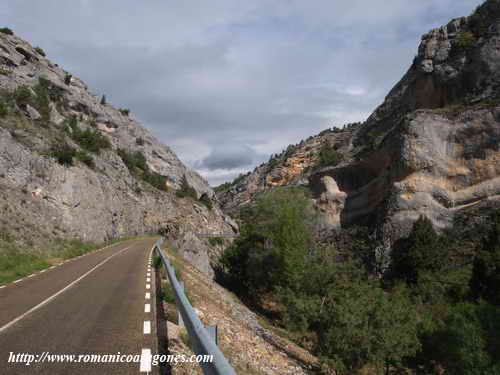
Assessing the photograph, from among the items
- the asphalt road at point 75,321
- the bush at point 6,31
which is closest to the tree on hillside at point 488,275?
the asphalt road at point 75,321

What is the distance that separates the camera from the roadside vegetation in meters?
18.9

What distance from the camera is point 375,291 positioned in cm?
2439

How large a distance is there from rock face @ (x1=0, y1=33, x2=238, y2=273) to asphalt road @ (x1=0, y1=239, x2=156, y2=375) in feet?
31.7

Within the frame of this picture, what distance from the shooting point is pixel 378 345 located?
60.7 ft

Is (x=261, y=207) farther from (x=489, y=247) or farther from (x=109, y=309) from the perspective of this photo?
(x=109, y=309)

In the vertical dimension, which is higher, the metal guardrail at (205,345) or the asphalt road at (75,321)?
the metal guardrail at (205,345)

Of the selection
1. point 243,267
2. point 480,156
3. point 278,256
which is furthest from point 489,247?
point 243,267

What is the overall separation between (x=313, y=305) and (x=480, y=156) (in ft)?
106

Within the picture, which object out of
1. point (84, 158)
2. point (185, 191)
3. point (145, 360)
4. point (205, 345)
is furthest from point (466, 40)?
point (205, 345)

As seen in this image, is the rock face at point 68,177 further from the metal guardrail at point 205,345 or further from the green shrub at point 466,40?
the green shrub at point 466,40

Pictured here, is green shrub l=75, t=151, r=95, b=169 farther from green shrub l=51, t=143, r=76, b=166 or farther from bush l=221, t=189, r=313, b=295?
bush l=221, t=189, r=313, b=295

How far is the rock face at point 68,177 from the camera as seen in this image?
987 inches

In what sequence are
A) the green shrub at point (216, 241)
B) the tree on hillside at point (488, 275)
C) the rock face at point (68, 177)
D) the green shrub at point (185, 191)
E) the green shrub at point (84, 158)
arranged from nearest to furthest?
1. the rock face at point (68, 177)
2. the tree on hillside at point (488, 275)
3. the green shrub at point (84, 158)
4. the green shrub at point (216, 241)
5. the green shrub at point (185, 191)

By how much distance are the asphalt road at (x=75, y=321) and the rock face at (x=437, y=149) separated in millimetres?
39267
